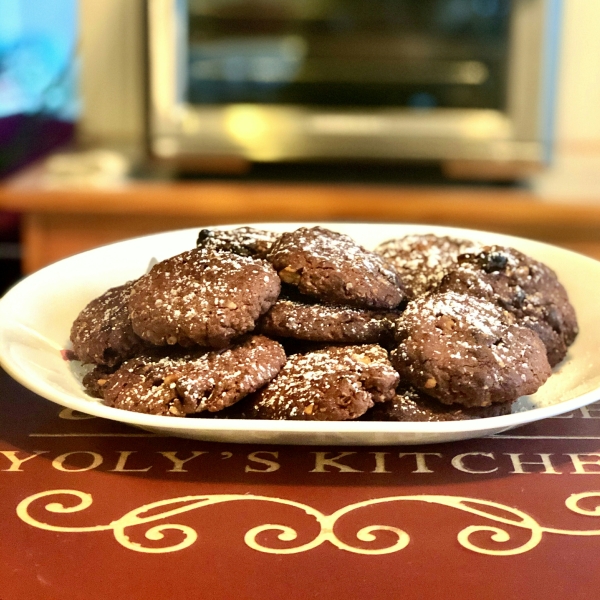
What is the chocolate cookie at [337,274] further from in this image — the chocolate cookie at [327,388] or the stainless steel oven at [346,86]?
the stainless steel oven at [346,86]

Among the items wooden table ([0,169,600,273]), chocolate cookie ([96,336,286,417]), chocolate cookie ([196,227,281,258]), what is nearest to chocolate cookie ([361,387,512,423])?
chocolate cookie ([96,336,286,417])

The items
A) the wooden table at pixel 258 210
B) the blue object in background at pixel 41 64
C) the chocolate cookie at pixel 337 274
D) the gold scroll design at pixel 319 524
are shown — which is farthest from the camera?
the blue object in background at pixel 41 64

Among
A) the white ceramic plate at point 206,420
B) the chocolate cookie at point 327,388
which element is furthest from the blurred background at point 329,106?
the chocolate cookie at point 327,388

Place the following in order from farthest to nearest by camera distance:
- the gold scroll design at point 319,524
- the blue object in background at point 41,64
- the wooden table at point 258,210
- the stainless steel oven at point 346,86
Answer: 1. the blue object in background at point 41,64
2. the stainless steel oven at point 346,86
3. the wooden table at point 258,210
4. the gold scroll design at point 319,524

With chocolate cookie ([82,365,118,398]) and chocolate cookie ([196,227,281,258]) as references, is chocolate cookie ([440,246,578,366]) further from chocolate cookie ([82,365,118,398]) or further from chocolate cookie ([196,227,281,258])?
chocolate cookie ([82,365,118,398])

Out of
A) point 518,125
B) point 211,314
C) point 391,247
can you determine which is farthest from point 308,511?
point 518,125

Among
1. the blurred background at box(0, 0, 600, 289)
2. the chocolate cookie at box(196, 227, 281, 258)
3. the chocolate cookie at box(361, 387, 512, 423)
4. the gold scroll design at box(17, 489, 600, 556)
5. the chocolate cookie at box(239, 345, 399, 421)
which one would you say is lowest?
the gold scroll design at box(17, 489, 600, 556)

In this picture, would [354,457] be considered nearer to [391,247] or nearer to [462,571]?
[462,571]
